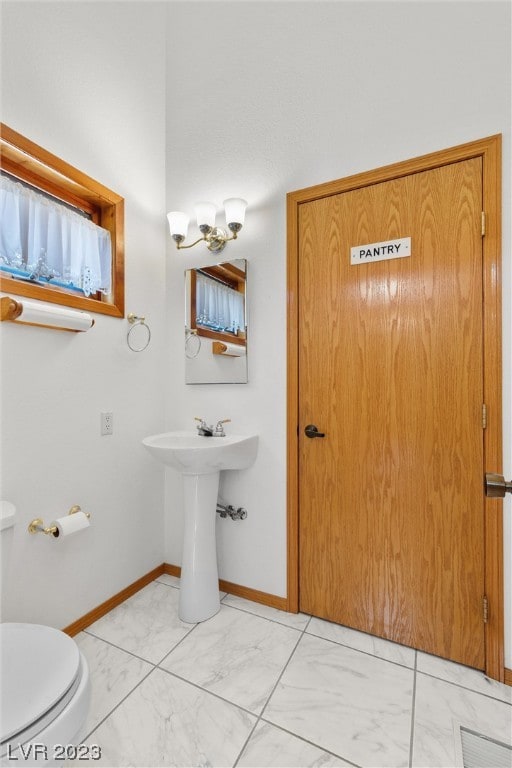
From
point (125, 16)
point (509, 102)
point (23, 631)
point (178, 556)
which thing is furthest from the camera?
point (178, 556)

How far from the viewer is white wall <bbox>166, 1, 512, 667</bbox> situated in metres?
1.44

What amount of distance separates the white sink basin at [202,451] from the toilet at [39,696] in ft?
2.40

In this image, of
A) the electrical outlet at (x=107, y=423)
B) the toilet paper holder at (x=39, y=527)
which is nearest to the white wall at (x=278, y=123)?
the electrical outlet at (x=107, y=423)

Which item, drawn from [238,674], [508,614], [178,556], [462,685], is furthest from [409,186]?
[178,556]

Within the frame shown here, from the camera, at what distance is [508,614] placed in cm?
136

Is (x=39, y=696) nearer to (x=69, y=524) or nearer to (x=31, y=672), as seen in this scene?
(x=31, y=672)

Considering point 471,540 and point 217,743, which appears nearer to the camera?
point 217,743

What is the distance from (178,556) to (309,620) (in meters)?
0.86

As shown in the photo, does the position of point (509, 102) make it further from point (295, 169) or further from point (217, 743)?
point (217, 743)

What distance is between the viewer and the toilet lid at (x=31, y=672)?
32.2 inches

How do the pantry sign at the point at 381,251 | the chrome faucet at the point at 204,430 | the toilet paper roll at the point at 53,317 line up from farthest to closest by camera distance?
the chrome faucet at the point at 204,430
the pantry sign at the point at 381,251
the toilet paper roll at the point at 53,317

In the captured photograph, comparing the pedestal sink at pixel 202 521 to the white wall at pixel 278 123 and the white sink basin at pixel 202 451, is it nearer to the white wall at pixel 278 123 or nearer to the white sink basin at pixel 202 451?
the white sink basin at pixel 202 451

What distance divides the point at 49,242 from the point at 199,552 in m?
1.64

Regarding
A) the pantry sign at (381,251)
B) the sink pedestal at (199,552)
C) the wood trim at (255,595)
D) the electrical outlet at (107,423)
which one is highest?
the pantry sign at (381,251)
